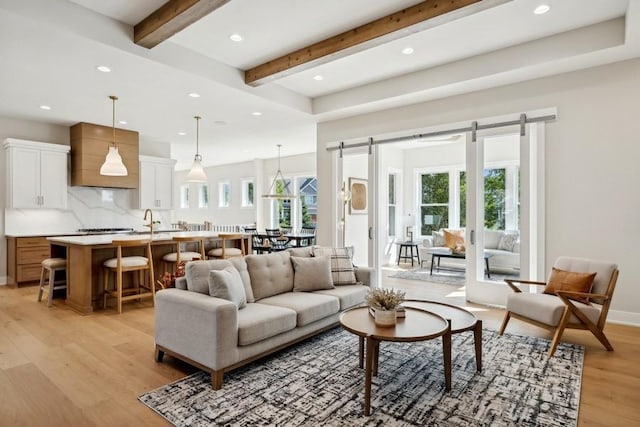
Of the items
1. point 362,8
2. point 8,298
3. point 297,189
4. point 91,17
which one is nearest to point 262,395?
point 362,8

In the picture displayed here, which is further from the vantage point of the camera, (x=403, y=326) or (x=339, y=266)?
(x=339, y=266)

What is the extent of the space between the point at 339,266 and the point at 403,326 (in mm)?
1644

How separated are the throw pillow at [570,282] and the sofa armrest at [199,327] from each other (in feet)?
9.85

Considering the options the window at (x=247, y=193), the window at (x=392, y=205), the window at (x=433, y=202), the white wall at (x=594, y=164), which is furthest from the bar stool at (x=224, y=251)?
the window at (x=247, y=193)

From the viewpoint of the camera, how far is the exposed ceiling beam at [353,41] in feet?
10.6

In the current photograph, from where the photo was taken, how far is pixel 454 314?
2.96 meters

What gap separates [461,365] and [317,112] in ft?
14.2

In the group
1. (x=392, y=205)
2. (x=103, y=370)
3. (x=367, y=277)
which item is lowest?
(x=103, y=370)

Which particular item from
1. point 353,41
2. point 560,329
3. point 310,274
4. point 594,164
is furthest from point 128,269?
point 594,164

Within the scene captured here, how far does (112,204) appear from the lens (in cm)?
749

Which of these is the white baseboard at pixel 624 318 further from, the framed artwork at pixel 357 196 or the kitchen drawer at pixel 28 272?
the kitchen drawer at pixel 28 272

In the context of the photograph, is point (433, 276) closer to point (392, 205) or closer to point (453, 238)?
point (453, 238)

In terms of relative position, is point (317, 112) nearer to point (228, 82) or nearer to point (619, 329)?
point (228, 82)

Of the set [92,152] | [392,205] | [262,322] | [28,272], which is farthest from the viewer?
[392,205]
